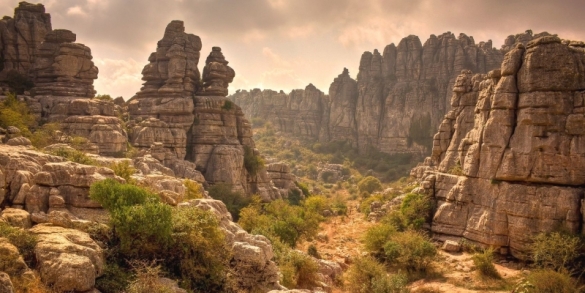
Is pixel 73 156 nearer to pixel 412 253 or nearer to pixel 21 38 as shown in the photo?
pixel 412 253

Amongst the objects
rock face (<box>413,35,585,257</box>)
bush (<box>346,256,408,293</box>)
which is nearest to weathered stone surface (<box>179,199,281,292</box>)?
bush (<box>346,256,408,293</box>)

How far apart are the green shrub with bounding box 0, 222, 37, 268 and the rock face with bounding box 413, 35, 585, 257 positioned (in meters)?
21.1

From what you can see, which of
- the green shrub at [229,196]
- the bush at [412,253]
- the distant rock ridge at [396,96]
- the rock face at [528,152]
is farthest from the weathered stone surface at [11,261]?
the distant rock ridge at [396,96]

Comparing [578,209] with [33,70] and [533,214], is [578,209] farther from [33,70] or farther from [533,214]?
[33,70]

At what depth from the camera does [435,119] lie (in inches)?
2840

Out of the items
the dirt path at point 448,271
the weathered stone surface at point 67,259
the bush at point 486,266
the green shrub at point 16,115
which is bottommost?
the dirt path at point 448,271

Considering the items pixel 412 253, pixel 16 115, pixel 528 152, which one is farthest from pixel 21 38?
pixel 528 152

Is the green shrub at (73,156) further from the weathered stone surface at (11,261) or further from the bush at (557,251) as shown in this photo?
the bush at (557,251)

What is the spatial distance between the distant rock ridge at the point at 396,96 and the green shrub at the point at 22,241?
224 feet

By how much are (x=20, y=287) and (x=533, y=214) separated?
71.7 feet

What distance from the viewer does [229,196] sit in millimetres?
33094

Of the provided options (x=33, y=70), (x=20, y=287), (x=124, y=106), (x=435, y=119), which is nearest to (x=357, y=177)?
(x=435, y=119)

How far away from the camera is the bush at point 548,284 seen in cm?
1625

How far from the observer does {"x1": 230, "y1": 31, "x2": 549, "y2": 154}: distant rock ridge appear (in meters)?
71.5
